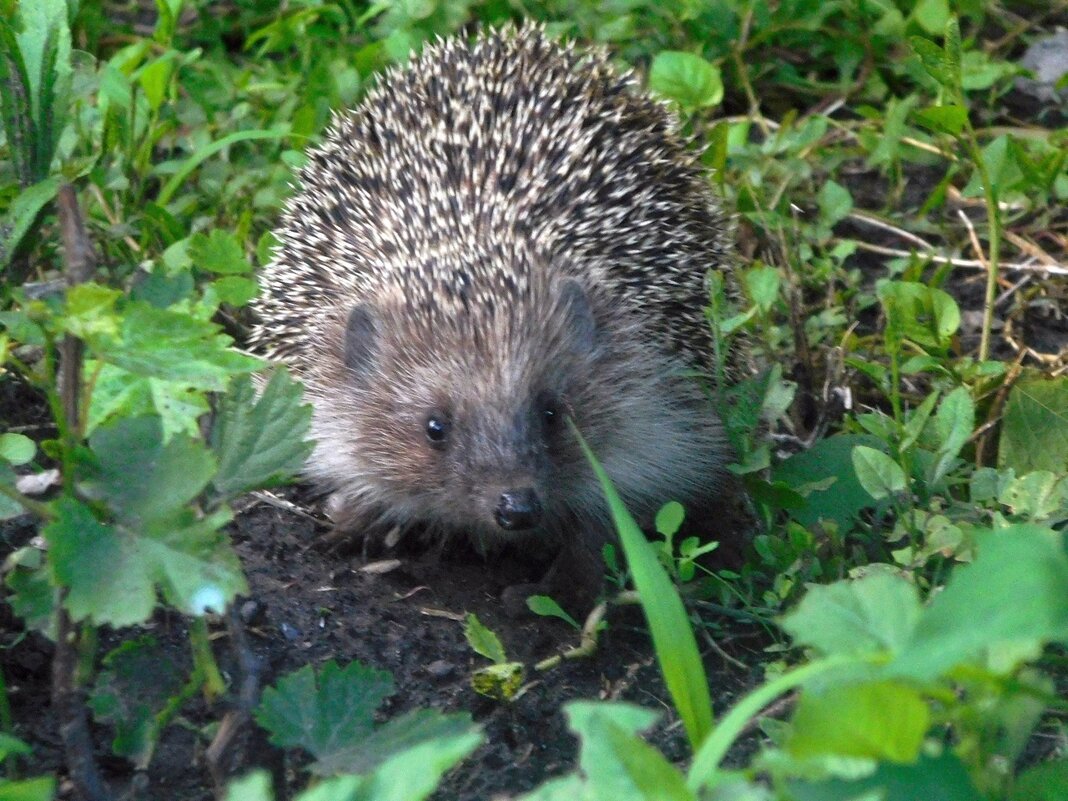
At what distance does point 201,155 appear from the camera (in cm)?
469

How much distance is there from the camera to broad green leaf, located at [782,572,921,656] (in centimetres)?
→ 197

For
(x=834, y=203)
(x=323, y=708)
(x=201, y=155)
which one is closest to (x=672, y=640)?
(x=323, y=708)

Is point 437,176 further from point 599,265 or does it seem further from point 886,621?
point 886,621

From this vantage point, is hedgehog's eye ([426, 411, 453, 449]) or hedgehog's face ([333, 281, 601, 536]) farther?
hedgehog's eye ([426, 411, 453, 449])

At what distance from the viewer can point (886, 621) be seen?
1994 millimetres

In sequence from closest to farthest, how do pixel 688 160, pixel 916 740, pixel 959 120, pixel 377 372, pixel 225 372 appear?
1. pixel 916 740
2. pixel 225 372
3. pixel 959 120
4. pixel 377 372
5. pixel 688 160

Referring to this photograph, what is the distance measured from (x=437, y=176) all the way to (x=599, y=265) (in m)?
0.54


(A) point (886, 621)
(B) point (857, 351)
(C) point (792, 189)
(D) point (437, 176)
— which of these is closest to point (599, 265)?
(D) point (437, 176)

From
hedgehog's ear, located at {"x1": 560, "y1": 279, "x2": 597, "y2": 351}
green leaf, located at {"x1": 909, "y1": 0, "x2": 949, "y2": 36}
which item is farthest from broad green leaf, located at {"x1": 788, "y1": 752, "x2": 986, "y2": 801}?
green leaf, located at {"x1": 909, "y1": 0, "x2": 949, "y2": 36}

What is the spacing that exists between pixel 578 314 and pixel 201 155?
152 cm

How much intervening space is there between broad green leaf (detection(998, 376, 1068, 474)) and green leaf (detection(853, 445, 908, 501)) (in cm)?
55

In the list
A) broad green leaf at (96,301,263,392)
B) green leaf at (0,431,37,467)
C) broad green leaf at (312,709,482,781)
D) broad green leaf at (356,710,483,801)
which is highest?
broad green leaf at (96,301,263,392)

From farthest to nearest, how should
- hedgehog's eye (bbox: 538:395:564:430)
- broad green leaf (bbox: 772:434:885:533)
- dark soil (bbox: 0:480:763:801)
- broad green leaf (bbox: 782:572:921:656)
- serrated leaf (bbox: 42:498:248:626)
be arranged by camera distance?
hedgehog's eye (bbox: 538:395:564:430) < broad green leaf (bbox: 772:434:885:533) < dark soil (bbox: 0:480:763:801) < serrated leaf (bbox: 42:498:248:626) < broad green leaf (bbox: 782:572:921:656)

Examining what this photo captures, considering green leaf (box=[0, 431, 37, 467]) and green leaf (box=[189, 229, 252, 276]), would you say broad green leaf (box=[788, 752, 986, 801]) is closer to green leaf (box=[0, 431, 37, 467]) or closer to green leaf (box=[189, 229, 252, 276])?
green leaf (box=[0, 431, 37, 467])
